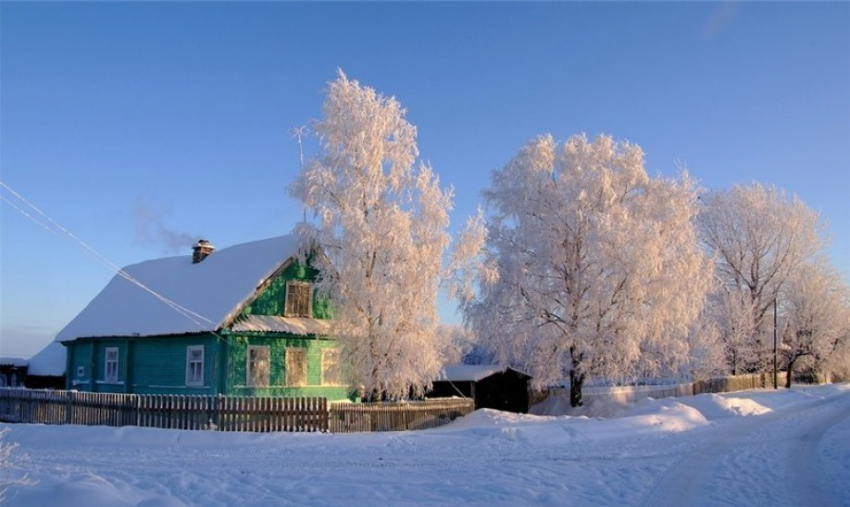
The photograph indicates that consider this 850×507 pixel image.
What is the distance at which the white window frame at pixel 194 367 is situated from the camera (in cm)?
2716

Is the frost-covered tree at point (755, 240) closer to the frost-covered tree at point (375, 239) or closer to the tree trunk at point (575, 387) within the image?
the tree trunk at point (575, 387)

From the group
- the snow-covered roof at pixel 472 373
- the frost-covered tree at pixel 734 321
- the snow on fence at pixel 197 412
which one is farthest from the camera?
the frost-covered tree at pixel 734 321

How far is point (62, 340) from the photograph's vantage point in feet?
111

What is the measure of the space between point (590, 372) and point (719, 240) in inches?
1108

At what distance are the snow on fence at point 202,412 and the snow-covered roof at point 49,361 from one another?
56.4ft

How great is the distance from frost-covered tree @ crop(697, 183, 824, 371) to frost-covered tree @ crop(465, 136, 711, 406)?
22680 mm

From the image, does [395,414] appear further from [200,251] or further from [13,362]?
Result: [13,362]

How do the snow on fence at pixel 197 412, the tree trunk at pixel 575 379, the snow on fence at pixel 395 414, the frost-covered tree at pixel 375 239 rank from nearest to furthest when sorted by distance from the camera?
the snow on fence at pixel 197 412 → the snow on fence at pixel 395 414 → the frost-covered tree at pixel 375 239 → the tree trunk at pixel 575 379

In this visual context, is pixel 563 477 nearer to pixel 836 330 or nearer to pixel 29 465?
pixel 29 465

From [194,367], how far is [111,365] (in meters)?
6.23

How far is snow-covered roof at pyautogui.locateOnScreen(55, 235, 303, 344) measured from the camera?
2717 centimetres

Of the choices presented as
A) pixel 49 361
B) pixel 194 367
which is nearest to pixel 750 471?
pixel 194 367

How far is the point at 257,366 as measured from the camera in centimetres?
2727

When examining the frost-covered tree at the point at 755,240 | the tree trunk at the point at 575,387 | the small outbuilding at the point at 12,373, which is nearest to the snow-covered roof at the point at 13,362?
the small outbuilding at the point at 12,373
